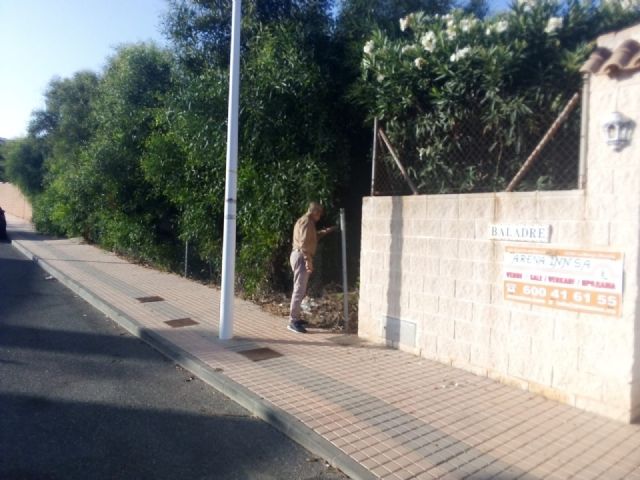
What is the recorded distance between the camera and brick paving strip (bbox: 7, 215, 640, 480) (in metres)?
4.24

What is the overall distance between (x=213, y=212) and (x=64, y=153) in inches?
589

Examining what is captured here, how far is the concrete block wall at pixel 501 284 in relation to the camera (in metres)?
4.90

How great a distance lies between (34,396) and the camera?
5605mm

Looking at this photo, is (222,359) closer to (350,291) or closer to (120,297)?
(350,291)

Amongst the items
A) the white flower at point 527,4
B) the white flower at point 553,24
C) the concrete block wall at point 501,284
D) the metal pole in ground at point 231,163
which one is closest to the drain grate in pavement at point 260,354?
the metal pole in ground at point 231,163

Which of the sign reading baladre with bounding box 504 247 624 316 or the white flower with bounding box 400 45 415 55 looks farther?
→ the white flower with bounding box 400 45 415 55

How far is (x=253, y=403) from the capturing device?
5.37 meters

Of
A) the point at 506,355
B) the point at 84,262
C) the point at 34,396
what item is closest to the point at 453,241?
the point at 506,355

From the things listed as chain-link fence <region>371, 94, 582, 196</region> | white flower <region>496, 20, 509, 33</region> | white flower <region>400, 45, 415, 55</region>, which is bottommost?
chain-link fence <region>371, 94, 582, 196</region>

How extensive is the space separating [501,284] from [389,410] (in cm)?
176

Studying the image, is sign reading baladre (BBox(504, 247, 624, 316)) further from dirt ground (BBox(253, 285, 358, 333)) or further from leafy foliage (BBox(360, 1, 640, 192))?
dirt ground (BBox(253, 285, 358, 333))

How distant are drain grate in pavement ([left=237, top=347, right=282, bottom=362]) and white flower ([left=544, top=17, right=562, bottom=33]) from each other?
4.74 metres

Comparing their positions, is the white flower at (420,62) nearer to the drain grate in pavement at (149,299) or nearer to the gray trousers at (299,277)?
the gray trousers at (299,277)

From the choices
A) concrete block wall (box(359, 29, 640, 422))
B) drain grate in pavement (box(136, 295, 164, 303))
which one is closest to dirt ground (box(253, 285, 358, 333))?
concrete block wall (box(359, 29, 640, 422))
